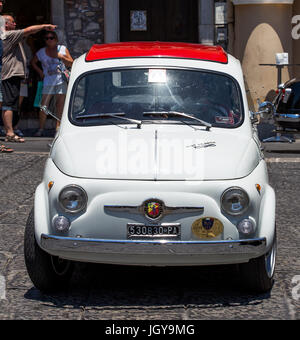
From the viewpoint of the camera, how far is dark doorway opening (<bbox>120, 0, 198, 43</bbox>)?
17688mm

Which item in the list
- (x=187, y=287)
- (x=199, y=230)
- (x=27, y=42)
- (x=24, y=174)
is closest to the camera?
(x=199, y=230)

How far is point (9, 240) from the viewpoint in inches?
289

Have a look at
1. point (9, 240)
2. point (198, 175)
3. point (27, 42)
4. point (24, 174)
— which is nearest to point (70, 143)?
point (198, 175)

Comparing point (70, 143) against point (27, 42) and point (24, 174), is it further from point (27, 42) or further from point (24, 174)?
point (27, 42)

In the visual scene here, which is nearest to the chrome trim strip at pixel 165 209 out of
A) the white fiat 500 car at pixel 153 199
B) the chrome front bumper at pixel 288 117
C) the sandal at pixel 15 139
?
the white fiat 500 car at pixel 153 199

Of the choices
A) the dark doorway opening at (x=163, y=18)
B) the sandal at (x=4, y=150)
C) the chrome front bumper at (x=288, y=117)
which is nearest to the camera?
the sandal at (x=4, y=150)

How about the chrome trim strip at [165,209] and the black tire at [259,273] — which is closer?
the chrome trim strip at [165,209]

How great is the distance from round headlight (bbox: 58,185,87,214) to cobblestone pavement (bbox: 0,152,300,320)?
60cm

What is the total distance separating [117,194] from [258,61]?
12.2 m

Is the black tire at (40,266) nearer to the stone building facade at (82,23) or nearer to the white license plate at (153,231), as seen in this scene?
the white license plate at (153,231)

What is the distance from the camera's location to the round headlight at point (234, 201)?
5.48m

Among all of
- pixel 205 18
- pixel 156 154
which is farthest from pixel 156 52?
pixel 205 18

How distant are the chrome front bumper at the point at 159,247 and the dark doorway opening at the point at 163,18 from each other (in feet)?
41.4

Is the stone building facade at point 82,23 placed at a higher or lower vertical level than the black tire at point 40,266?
lower
